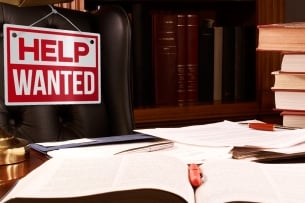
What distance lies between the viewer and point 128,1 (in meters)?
1.78

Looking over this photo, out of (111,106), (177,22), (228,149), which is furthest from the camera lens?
(177,22)

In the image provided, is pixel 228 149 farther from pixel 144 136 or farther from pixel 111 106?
pixel 111 106

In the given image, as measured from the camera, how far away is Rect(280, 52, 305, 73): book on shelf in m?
1.00

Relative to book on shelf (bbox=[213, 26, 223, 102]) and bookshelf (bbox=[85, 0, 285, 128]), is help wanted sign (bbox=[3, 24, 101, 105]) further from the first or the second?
book on shelf (bbox=[213, 26, 223, 102])

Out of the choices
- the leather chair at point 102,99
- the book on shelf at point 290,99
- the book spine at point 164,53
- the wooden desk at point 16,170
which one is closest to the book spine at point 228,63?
the book spine at point 164,53

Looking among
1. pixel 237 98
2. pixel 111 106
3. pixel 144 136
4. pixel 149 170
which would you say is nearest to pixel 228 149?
pixel 144 136

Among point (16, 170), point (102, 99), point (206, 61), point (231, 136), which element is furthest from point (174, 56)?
point (16, 170)

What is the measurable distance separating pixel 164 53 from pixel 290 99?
28.5 inches

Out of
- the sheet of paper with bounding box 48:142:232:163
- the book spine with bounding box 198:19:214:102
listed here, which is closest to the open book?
the sheet of paper with bounding box 48:142:232:163

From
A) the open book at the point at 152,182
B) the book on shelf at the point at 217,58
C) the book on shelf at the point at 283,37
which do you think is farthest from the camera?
the book on shelf at the point at 217,58

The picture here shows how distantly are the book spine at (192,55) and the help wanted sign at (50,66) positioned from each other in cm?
56

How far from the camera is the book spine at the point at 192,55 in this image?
5.64 ft

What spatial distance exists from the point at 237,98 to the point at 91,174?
140 centimetres

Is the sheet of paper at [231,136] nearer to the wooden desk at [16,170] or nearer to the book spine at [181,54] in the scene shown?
the wooden desk at [16,170]
